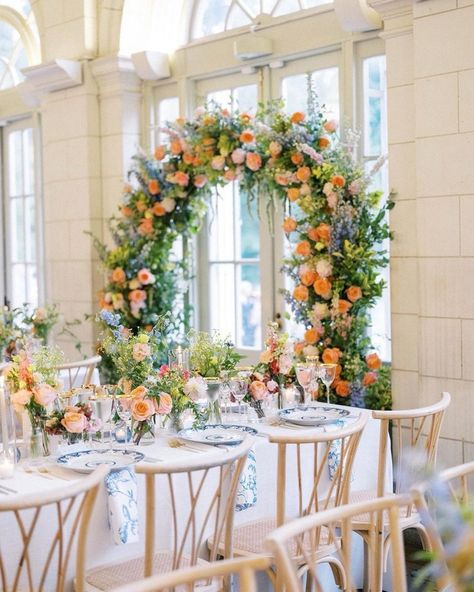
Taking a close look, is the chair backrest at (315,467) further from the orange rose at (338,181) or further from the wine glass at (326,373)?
the orange rose at (338,181)

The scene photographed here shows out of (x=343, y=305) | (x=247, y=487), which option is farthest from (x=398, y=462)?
(x=343, y=305)

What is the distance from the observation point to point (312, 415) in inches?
155

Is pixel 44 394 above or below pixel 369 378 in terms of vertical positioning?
above

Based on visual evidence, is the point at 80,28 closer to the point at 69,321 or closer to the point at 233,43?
the point at 233,43

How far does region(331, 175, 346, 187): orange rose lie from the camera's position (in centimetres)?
476

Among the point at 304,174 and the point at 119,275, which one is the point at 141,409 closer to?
the point at 304,174

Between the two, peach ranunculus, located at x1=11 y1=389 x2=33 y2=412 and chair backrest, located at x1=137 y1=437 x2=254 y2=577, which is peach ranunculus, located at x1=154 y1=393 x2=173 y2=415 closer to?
chair backrest, located at x1=137 y1=437 x2=254 y2=577

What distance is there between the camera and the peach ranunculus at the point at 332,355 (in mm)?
4816

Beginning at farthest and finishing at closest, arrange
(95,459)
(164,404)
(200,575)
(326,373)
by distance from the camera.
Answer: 1. (326,373)
2. (164,404)
3. (95,459)
4. (200,575)

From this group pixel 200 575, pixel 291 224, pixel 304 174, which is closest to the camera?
pixel 200 575

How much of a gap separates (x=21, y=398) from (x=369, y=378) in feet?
6.60

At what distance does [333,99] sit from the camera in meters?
5.41

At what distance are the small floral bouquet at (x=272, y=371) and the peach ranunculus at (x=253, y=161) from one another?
52.4 inches

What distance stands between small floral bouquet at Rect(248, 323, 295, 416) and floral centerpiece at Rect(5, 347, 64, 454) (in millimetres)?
853
